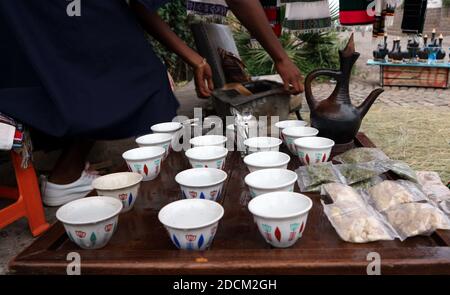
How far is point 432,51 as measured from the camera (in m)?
5.44

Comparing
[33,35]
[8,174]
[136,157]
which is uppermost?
[33,35]

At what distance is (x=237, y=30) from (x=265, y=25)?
5207 millimetres

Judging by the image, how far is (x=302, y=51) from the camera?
6.69 m

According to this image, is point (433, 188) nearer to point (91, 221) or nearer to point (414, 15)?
point (91, 221)

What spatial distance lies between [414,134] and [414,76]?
104 inches

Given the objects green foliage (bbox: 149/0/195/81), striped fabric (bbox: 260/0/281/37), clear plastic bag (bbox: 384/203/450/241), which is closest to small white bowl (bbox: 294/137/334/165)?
clear plastic bag (bbox: 384/203/450/241)

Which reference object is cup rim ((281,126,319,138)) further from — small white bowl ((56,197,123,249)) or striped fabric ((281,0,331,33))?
striped fabric ((281,0,331,33))

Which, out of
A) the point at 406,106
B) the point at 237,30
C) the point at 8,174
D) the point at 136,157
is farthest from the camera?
the point at 237,30

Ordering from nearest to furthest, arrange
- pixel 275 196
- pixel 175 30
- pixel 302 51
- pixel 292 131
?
pixel 275 196 < pixel 292 131 < pixel 175 30 < pixel 302 51

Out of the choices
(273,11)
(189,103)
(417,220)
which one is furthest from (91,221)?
(189,103)

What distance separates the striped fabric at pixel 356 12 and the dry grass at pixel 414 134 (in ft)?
3.23

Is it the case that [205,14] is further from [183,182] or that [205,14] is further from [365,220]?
[365,220]

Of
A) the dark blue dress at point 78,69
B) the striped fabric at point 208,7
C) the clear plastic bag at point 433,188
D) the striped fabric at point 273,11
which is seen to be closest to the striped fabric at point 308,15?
the striped fabric at point 273,11
